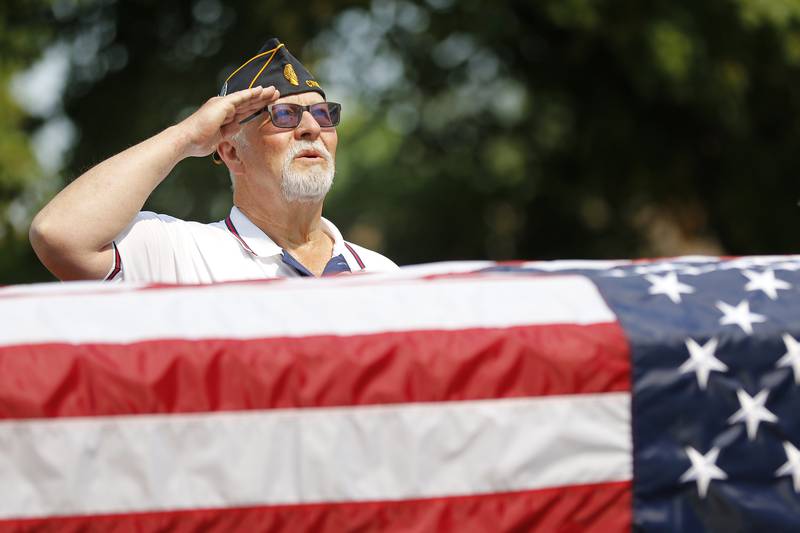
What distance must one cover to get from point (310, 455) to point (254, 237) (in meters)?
1.32

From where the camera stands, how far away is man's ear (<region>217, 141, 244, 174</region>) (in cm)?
395

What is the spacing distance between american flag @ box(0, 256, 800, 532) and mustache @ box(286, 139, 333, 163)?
104cm

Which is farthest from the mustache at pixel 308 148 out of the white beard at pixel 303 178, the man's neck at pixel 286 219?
the man's neck at pixel 286 219

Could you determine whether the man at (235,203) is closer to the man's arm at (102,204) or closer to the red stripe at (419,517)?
the man's arm at (102,204)

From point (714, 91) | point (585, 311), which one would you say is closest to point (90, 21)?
point (714, 91)

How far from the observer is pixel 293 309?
2729mm

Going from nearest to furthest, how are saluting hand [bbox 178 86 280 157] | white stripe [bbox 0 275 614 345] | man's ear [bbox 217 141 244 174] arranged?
white stripe [bbox 0 275 614 345], saluting hand [bbox 178 86 280 157], man's ear [bbox 217 141 244 174]

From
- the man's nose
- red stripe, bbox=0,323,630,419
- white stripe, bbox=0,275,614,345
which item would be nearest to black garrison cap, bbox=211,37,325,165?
the man's nose

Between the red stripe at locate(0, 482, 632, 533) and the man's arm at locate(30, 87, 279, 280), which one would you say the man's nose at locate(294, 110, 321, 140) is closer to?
the man's arm at locate(30, 87, 279, 280)

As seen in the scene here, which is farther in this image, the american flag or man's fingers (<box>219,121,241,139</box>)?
man's fingers (<box>219,121,241,139</box>)

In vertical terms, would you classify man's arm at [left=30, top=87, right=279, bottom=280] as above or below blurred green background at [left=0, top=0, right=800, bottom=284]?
below

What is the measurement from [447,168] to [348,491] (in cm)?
1445

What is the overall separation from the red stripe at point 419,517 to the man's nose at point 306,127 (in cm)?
158

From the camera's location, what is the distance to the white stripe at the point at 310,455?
98.1 inches
